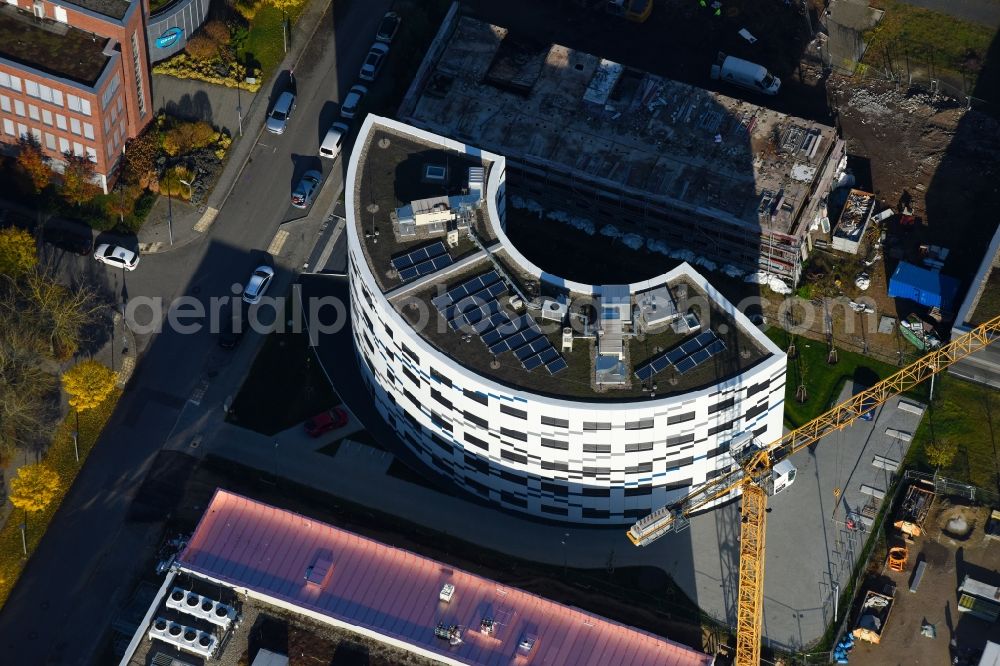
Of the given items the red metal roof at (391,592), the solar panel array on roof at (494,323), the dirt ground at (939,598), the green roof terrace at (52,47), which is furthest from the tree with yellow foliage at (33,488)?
the dirt ground at (939,598)

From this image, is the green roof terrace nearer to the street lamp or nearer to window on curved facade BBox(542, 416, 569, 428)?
window on curved facade BBox(542, 416, 569, 428)

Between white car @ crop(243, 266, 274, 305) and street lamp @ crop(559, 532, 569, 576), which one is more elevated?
white car @ crop(243, 266, 274, 305)

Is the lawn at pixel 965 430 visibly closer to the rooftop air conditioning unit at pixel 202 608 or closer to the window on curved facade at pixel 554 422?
the window on curved facade at pixel 554 422

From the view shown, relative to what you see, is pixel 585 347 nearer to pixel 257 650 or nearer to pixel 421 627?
pixel 421 627

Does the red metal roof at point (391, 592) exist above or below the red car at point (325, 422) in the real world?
below

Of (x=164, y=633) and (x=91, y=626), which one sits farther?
(x=91, y=626)

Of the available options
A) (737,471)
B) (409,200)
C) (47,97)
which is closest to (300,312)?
(409,200)

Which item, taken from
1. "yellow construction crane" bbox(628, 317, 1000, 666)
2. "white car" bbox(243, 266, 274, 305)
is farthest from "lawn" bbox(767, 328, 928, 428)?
"white car" bbox(243, 266, 274, 305)
